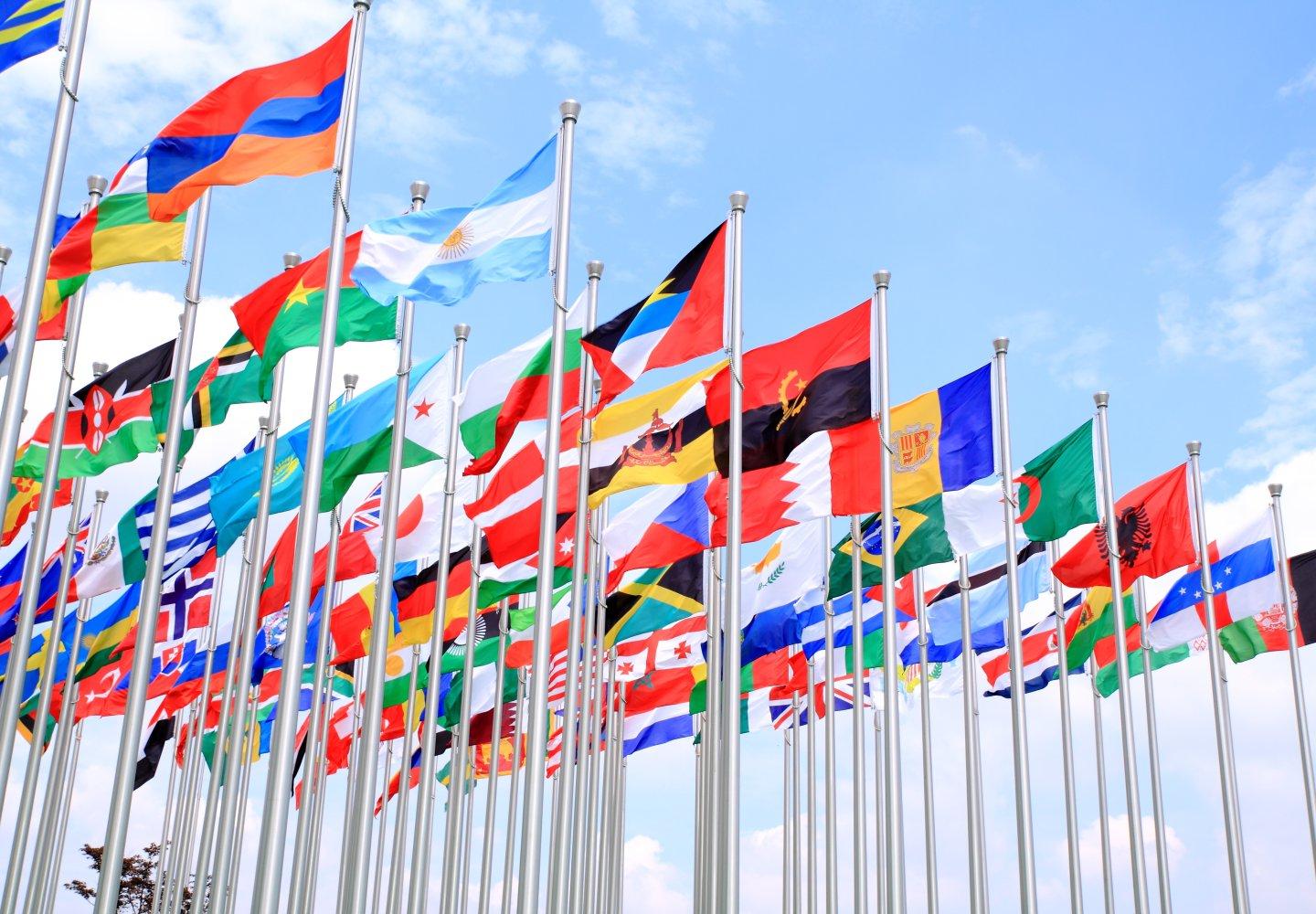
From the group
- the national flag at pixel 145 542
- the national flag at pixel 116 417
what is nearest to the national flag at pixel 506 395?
the national flag at pixel 116 417

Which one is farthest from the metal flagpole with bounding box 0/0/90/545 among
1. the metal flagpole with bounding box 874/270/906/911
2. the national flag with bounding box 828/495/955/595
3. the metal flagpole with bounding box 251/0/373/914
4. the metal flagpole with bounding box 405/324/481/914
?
the national flag with bounding box 828/495/955/595

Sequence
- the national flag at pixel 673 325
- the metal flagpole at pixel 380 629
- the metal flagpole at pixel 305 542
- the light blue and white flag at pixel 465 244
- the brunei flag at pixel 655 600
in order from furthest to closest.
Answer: the brunei flag at pixel 655 600 < the national flag at pixel 673 325 < the metal flagpole at pixel 380 629 < the light blue and white flag at pixel 465 244 < the metal flagpole at pixel 305 542

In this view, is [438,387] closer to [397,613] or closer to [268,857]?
[397,613]

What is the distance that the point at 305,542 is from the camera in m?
11.3

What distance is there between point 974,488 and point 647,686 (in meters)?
11.0

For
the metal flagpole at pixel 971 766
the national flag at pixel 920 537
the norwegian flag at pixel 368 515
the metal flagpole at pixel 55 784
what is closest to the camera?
the national flag at pixel 920 537

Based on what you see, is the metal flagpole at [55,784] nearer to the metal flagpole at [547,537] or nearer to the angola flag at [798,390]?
the metal flagpole at [547,537]

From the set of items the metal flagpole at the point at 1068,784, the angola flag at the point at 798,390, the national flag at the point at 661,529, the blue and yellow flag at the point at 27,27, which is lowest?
the metal flagpole at the point at 1068,784

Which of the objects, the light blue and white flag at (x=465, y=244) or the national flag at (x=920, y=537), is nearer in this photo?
the light blue and white flag at (x=465, y=244)

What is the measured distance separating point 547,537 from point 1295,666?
1579 cm

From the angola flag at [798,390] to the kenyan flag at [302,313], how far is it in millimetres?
4717

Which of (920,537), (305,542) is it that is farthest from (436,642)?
(920,537)

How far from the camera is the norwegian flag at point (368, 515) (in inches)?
Result: 947

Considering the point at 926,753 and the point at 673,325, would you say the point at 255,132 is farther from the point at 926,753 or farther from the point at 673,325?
the point at 926,753
